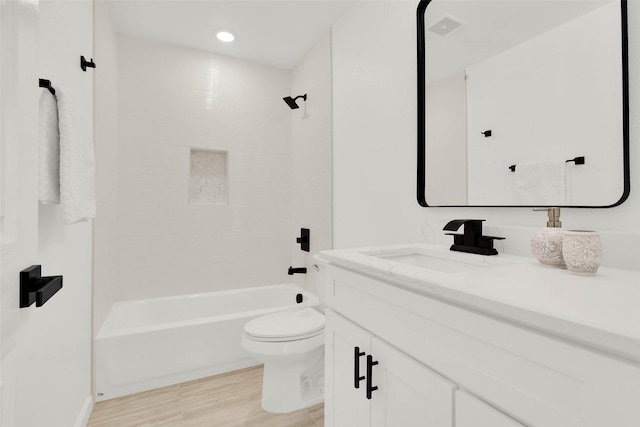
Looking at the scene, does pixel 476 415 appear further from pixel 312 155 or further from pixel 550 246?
pixel 312 155

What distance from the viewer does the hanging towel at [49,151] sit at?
99 centimetres

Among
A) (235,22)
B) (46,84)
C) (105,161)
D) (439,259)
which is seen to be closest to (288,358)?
(439,259)

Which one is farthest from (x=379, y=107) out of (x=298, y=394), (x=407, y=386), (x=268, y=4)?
(x=298, y=394)

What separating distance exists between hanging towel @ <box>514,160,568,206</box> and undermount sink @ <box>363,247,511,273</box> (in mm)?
244

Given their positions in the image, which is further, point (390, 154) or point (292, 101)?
point (292, 101)

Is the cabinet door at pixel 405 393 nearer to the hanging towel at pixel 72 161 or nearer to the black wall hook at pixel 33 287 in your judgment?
the black wall hook at pixel 33 287

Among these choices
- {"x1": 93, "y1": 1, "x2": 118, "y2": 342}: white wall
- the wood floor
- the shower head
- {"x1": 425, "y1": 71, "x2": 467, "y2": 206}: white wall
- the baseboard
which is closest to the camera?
{"x1": 425, "y1": 71, "x2": 467, "y2": 206}: white wall

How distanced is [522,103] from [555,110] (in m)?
0.12

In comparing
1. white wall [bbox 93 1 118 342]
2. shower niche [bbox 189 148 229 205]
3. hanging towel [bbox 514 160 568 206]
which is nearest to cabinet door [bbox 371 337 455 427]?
hanging towel [bbox 514 160 568 206]

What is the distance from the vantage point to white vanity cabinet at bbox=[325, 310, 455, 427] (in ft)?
2.20

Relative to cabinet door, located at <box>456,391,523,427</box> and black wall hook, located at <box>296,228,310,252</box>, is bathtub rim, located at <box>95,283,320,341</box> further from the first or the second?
cabinet door, located at <box>456,391,523,427</box>

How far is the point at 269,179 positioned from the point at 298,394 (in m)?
1.79

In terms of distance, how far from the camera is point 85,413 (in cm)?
156

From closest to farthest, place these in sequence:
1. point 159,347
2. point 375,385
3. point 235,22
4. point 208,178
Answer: point 375,385
point 159,347
point 235,22
point 208,178
